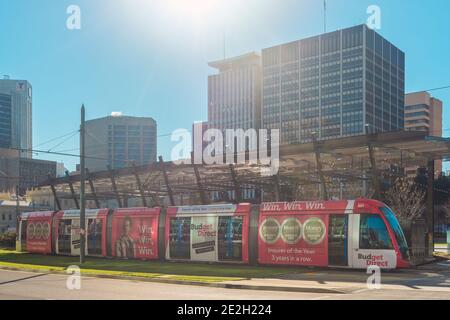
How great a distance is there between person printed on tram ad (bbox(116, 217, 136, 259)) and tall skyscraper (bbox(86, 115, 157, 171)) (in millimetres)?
4903

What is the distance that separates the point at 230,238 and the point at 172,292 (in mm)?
10589

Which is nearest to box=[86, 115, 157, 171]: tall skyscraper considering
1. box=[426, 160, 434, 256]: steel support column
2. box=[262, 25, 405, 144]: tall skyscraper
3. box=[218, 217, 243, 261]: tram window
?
box=[218, 217, 243, 261]: tram window

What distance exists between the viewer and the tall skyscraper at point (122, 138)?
116ft

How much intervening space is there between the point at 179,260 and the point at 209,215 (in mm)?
3516

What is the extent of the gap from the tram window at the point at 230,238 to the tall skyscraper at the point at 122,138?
1106cm

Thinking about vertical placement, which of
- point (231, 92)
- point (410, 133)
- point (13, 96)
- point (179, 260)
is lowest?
point (179, 260)

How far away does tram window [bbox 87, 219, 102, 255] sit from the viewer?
112 ft

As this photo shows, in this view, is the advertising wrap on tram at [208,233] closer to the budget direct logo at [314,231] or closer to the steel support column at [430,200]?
the budget direct logo at [314,231]

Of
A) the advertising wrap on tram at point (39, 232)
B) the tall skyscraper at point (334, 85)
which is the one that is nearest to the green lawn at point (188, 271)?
the advertising wrap on tram at point (39, 232)

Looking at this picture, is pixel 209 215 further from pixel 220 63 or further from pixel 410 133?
pixel 220 63

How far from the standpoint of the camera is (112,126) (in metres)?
34.9

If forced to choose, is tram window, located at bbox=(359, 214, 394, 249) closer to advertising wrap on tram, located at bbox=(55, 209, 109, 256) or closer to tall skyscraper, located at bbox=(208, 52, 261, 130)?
advertising wrap on tram, located at bbox=(55, 209, 109, 256)
